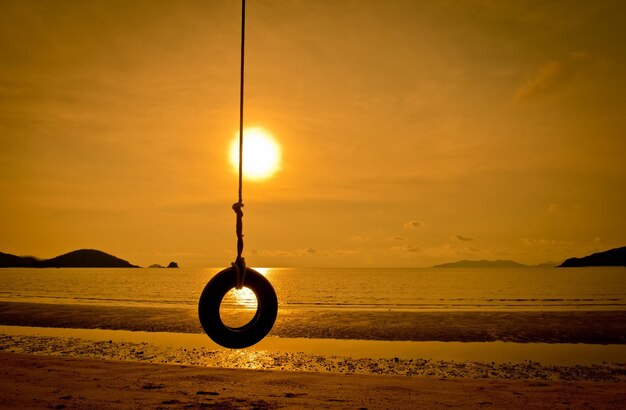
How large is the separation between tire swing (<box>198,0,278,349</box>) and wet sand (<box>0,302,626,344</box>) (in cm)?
1362

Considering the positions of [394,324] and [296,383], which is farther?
[394,324]

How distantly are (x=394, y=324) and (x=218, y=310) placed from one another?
18.5 metres

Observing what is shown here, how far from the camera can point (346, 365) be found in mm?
12984

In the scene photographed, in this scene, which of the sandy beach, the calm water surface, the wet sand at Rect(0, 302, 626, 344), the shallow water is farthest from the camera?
the calm water surface

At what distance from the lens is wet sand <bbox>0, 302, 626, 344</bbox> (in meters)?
19.4

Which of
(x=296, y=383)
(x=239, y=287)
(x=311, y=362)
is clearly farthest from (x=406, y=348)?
(x=239, y=287)

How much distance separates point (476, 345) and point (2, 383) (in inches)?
559

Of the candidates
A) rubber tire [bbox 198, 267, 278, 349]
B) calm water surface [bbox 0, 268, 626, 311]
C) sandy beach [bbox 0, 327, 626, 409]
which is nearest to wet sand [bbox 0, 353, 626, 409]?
sandy beach [bbox 0, 327, 626, 409]

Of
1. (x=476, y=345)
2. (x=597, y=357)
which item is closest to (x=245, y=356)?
(x=476, y=345)

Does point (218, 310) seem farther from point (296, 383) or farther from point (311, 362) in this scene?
point (311, 362)

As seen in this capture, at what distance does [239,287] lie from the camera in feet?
19.3

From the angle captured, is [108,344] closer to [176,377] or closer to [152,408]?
[176,377]

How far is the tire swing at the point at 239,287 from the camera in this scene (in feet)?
18.9

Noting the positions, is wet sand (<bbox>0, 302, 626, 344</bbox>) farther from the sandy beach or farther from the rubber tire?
the rubber tire
